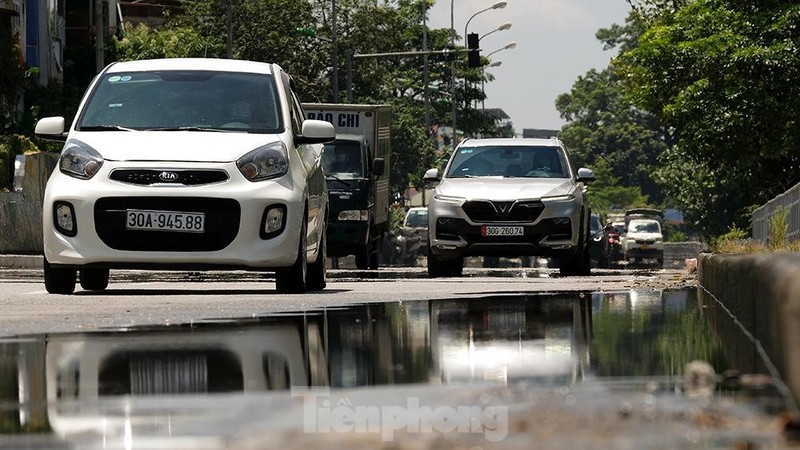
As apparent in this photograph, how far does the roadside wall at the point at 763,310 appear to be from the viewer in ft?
19.3

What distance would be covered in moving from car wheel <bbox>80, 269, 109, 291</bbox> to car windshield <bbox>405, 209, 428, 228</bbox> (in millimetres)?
41950

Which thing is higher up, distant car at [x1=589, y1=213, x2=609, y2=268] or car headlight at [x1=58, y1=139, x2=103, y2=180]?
car headlight at [x1=58, y1=139, x2=103, y2=180]

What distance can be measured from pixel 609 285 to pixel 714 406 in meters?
11.8

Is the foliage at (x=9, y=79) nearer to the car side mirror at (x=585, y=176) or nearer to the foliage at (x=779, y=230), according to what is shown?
the car side mirror at (x=585, y=176)

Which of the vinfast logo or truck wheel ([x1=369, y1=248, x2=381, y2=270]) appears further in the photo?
truck wheel ([x1=369, y1=248, x2=381, y2=270])

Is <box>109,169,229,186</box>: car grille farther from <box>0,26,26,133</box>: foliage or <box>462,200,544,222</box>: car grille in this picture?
<box>0,26,26,133</box>: foliage

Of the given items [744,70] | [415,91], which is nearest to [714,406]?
[744,70]

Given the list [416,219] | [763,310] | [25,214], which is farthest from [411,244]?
[763,310]

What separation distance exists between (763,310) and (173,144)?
305 inches

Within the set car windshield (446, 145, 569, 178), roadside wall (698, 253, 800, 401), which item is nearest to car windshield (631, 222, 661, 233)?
car windshield (446, 145, 569, 178)

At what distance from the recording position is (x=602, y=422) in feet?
17.9

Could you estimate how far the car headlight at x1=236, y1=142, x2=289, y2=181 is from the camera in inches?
577

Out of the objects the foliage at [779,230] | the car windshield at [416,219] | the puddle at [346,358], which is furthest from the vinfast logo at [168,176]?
the car windshield at [416,219]

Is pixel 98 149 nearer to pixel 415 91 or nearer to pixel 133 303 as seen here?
pixel 133 303
